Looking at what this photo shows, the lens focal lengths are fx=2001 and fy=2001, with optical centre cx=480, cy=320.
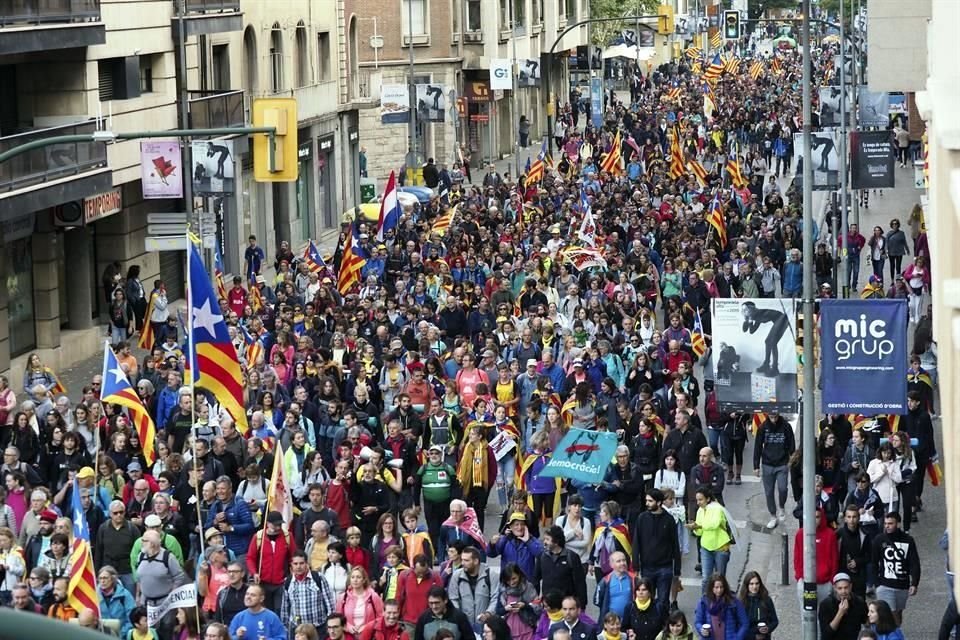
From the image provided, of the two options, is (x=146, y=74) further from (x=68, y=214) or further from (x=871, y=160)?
(x=871, y=160)

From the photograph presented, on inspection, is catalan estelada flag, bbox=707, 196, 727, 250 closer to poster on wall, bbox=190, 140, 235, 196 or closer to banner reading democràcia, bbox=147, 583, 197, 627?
poster on wall, bbox=190, 140, 235, 196

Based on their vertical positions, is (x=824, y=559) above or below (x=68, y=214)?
below

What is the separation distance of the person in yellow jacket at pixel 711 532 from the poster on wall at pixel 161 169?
57.5ft

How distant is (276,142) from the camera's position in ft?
61.4

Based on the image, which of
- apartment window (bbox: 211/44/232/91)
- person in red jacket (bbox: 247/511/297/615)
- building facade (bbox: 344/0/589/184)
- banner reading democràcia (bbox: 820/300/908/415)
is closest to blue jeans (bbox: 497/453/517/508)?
banner reading democràcia (bbox: 820/300/908/415)

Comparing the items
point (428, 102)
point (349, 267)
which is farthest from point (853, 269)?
point (428, 102)

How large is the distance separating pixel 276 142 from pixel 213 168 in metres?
12.9

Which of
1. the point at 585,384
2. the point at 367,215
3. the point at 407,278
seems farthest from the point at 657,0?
the point at 585,384

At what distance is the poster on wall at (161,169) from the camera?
1247 inches

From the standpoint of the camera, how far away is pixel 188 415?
1902 cm

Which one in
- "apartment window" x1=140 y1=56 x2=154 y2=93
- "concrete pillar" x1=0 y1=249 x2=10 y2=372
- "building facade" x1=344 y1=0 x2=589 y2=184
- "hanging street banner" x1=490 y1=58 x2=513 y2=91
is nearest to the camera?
"concrete pillar" x1=0 y1=249 x2=10 y2=372

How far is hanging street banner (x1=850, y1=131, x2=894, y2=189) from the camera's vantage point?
32.8 m

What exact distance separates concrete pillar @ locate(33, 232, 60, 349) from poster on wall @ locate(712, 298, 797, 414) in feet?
55.5

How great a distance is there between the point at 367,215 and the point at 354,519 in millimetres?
28159
